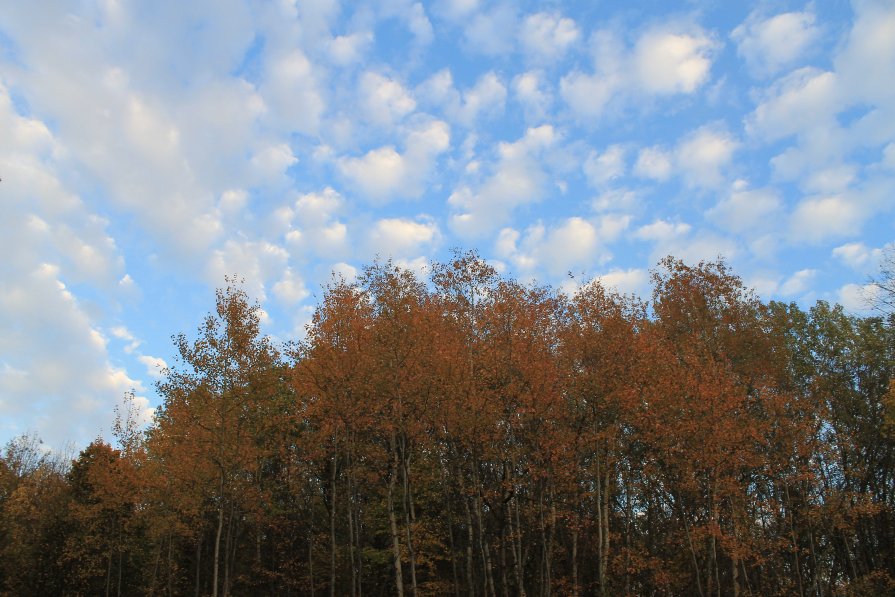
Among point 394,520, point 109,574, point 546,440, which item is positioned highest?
point 546,440

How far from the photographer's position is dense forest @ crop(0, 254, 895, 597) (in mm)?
22875

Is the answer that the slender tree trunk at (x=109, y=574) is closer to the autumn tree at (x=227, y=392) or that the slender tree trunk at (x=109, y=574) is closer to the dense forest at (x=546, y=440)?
the dense forest at (x=546, y=440)

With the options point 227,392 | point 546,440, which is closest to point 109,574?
point 227,392

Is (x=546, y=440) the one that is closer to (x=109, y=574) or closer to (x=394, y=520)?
(x=394, y=520)

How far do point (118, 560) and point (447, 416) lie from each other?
103 ft

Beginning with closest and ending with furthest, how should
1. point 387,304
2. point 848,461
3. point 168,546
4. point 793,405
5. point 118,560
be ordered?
1. point 387,304
2. point 793,405
3. point 848,461
4. point 168,546
5. point 118,560

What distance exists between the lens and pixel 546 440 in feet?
72.6

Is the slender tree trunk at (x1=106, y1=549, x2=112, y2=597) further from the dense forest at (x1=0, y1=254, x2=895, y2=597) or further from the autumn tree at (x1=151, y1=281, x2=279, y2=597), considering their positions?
the autumn tree at (x1=151, y1=281, x2=279, y2=597)

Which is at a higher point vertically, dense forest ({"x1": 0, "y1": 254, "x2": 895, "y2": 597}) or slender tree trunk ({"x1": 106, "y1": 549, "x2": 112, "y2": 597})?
dense forest ({"x1": 0, "y1": 254, "x2": 895, "y2": 597})

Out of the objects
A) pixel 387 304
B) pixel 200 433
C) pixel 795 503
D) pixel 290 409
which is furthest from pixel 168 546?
pixel 795 503

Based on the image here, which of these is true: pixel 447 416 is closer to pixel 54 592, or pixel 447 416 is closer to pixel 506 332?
pixel 506 332

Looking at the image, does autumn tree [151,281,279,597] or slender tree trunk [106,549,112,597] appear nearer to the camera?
autumn tree [151,281,279,597]

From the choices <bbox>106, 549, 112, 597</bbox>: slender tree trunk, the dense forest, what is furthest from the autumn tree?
<bbox>106, 549, 112, 597</bbox>: slender tree trunk

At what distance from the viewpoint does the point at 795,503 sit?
28.3 metres
